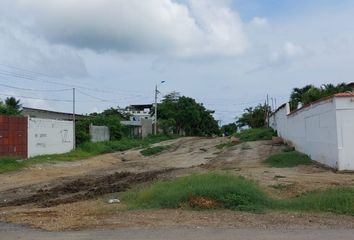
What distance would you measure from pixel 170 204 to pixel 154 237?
152 inches

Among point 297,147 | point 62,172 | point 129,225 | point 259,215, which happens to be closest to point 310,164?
point 297,147

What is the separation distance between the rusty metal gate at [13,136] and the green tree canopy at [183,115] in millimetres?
44127

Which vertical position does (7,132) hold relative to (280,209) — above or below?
above

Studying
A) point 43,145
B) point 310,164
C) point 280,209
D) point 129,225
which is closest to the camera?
point 129,225

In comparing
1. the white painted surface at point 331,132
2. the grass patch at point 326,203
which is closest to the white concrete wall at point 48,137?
the white painted surface at point 331,132

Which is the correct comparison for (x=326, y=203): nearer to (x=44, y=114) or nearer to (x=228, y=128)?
(x=44, y=114)

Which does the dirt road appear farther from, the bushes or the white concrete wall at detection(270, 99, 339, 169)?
the bushes

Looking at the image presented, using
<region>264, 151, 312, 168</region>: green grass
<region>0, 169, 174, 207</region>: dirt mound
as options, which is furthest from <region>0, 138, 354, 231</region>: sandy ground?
<region>264, 151, 312, 168</region>: green grass

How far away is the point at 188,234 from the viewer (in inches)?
383

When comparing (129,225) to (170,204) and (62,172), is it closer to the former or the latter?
(170,204)

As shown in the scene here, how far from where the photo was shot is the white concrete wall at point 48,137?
35.1 meters

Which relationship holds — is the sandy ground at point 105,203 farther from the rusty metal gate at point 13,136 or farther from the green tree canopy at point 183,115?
the green tree canopy at point 183,115

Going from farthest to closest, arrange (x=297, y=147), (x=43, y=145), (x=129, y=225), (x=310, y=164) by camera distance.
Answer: (x=43, y=145) → (x=297, y=147) → (x=310, y=164) → (x=129, y=225)

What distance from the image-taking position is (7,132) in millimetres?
31938
